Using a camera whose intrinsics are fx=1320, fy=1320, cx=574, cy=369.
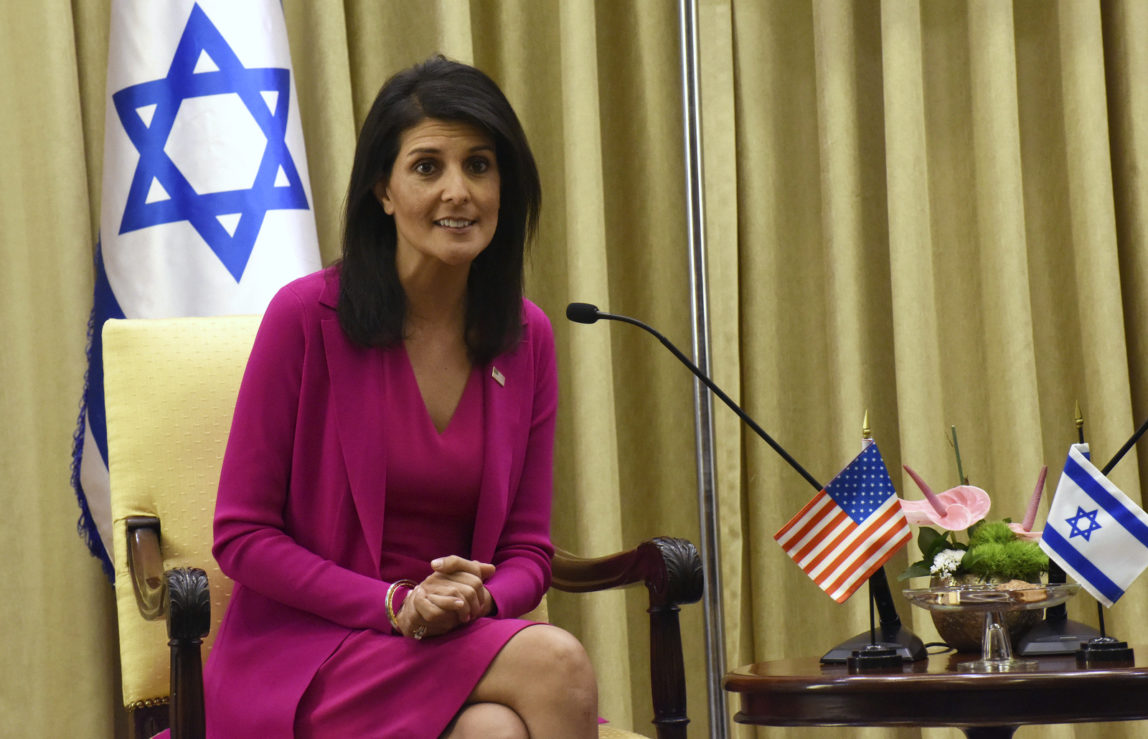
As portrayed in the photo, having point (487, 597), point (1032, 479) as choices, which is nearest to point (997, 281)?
point (1032, 479)

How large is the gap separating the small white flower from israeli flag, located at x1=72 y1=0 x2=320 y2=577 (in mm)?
1357

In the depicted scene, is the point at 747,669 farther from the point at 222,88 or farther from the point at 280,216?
the point at 222,88

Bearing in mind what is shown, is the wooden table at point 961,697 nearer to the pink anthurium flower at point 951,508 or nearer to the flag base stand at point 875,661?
the flag base stand at point 875,661

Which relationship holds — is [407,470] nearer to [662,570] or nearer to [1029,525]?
[662,570]

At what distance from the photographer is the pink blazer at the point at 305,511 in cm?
172

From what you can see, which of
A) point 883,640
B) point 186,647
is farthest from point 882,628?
point 186,647

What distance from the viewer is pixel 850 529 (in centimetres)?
190

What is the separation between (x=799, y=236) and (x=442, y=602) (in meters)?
2.06

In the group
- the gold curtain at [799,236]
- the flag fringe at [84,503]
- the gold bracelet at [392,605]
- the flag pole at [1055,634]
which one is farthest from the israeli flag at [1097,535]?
the flag fringe at [84,503]

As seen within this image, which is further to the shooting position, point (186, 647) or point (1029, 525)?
point (1029, 525)

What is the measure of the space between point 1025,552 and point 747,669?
16.8 inches

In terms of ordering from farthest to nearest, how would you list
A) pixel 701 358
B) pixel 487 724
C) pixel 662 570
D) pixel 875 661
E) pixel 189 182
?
1. pixel 701 358
2. pixel 189 182
3. pixel 662 570
4. pixel 875 661
5. pixel 487 724

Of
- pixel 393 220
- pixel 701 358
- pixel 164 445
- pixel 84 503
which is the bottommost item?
pixel 84 503

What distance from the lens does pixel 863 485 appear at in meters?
1.91
